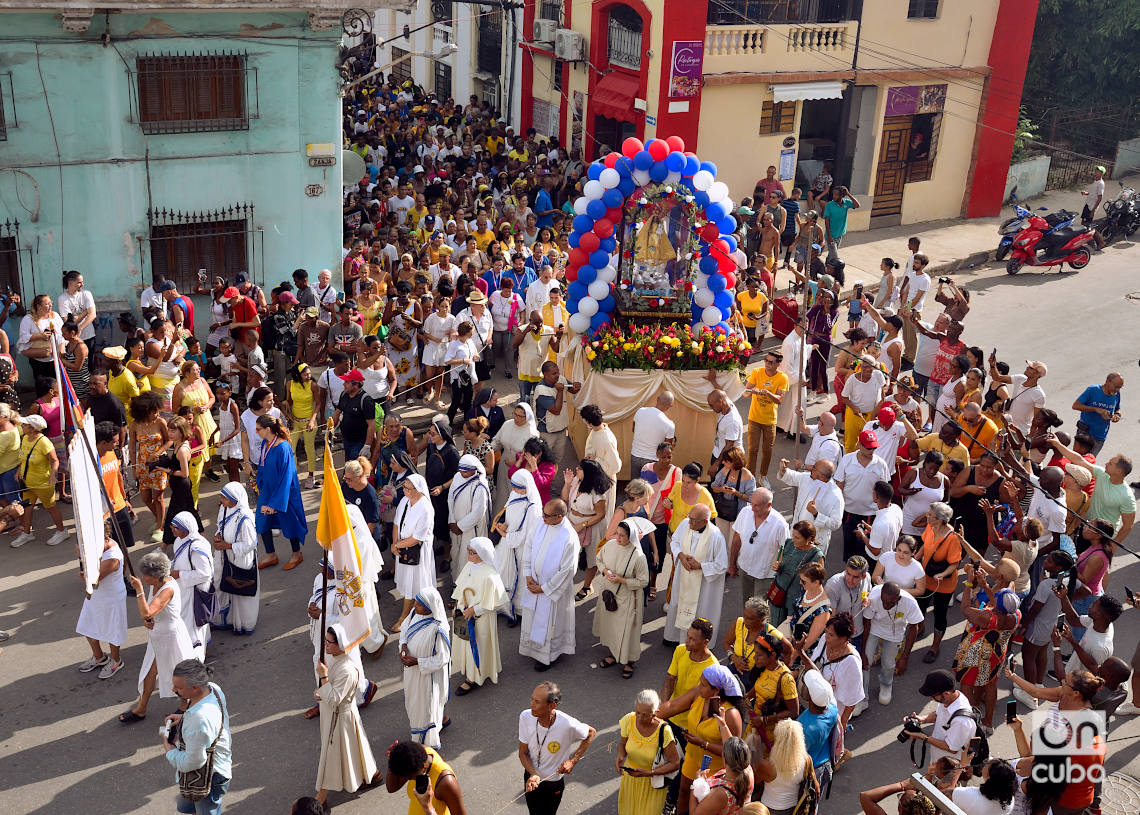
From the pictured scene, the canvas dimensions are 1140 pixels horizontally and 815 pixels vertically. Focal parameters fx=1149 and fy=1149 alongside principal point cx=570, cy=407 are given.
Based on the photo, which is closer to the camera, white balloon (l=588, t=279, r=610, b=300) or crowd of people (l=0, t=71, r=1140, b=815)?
crowd of people (l=0, t=71, r=1140, b=815)

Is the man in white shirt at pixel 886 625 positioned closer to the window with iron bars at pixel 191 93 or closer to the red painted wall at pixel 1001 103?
the window with iron bars at pixel 191 93

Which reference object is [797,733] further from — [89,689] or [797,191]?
[797,191]

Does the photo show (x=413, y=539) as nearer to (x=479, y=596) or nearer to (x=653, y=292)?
(x=479, y=596)

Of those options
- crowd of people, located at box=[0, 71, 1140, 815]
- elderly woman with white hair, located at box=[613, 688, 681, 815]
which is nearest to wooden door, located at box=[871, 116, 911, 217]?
crowd of people, located at box=[0, 71, 1140, 815]

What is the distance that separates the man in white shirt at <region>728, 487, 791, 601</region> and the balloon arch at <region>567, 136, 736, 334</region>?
4039 mm

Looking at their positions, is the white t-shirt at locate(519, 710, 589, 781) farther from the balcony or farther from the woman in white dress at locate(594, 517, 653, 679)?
the balcony

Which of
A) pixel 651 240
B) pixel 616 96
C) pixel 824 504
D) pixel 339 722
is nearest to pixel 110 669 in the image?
pixel 339 722

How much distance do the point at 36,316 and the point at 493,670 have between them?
21.8 ft

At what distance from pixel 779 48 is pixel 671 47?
225cm

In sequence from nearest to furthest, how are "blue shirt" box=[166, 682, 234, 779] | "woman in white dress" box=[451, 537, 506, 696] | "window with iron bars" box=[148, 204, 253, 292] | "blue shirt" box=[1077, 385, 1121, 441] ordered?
"blue shirt" box=[166, 682, 234, 779]
"woman in white dress" box=[451, 537, 506, 696]
"blue shirt" box=[1077, 385, 1121, 441]
"window with iron bars" box=[148, 204, 253, 292]

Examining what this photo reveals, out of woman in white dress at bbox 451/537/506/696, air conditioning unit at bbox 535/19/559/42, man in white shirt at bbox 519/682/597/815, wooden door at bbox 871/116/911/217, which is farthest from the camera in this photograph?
air conditioning unit at bbox 535/19/559/42

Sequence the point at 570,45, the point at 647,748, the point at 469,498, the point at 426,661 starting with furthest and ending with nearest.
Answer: the point at 570,45 < the point at 469,498 < the point at 426,661 < the point at 647,748

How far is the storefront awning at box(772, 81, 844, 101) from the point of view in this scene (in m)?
20.7

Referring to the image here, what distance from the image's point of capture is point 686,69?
19.9 metres
